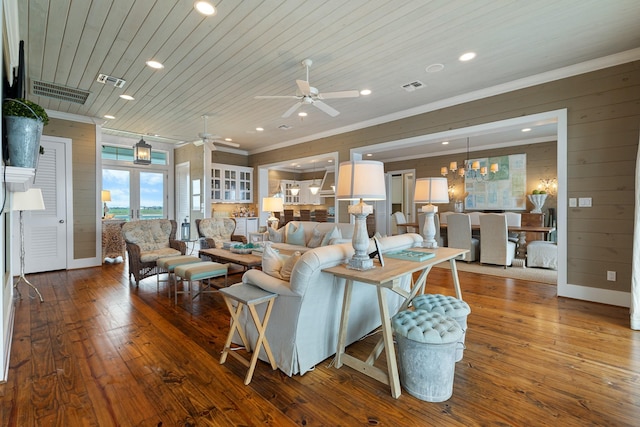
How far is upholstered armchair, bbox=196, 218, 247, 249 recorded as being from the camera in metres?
5.57

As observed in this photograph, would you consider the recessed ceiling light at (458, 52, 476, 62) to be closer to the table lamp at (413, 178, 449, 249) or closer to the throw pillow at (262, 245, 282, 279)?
the table lamp at (413, 178, 449, 249)

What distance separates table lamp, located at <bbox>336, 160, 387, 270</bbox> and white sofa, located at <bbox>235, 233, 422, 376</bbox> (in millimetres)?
201

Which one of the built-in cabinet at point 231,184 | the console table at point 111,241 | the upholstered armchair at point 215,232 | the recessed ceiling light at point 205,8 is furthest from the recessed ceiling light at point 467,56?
the console table at point 111,241

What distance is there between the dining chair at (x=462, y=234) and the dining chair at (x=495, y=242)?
26cm

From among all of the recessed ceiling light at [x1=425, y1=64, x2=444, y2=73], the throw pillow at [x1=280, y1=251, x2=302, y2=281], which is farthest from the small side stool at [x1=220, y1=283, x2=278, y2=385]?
the recessed ceiling light at [x1=425, y1=64, x2=444, y2=73]

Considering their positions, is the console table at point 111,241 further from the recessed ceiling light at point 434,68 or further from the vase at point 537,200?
the vase at point 537,200

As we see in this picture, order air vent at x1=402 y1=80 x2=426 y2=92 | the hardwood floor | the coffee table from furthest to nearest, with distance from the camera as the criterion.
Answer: air vent at x1=402 y1=80 x2=426 y2=92, the coffee table, the hardwood floor

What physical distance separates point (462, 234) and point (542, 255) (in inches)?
53.4

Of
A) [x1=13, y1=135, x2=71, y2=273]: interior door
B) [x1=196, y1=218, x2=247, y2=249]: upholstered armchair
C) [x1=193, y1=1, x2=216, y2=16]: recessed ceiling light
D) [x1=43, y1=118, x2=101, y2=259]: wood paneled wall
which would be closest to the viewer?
[x1=193, y1=1, x2=216, y2=16]: recessed ceiling light

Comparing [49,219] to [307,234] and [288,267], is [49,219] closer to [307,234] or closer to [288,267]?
[307,234]

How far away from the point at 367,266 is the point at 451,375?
85 cm

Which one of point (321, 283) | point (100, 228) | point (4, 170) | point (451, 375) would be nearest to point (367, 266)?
point (321, 283)

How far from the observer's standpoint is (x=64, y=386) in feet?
6.54

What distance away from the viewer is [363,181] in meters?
2.14
